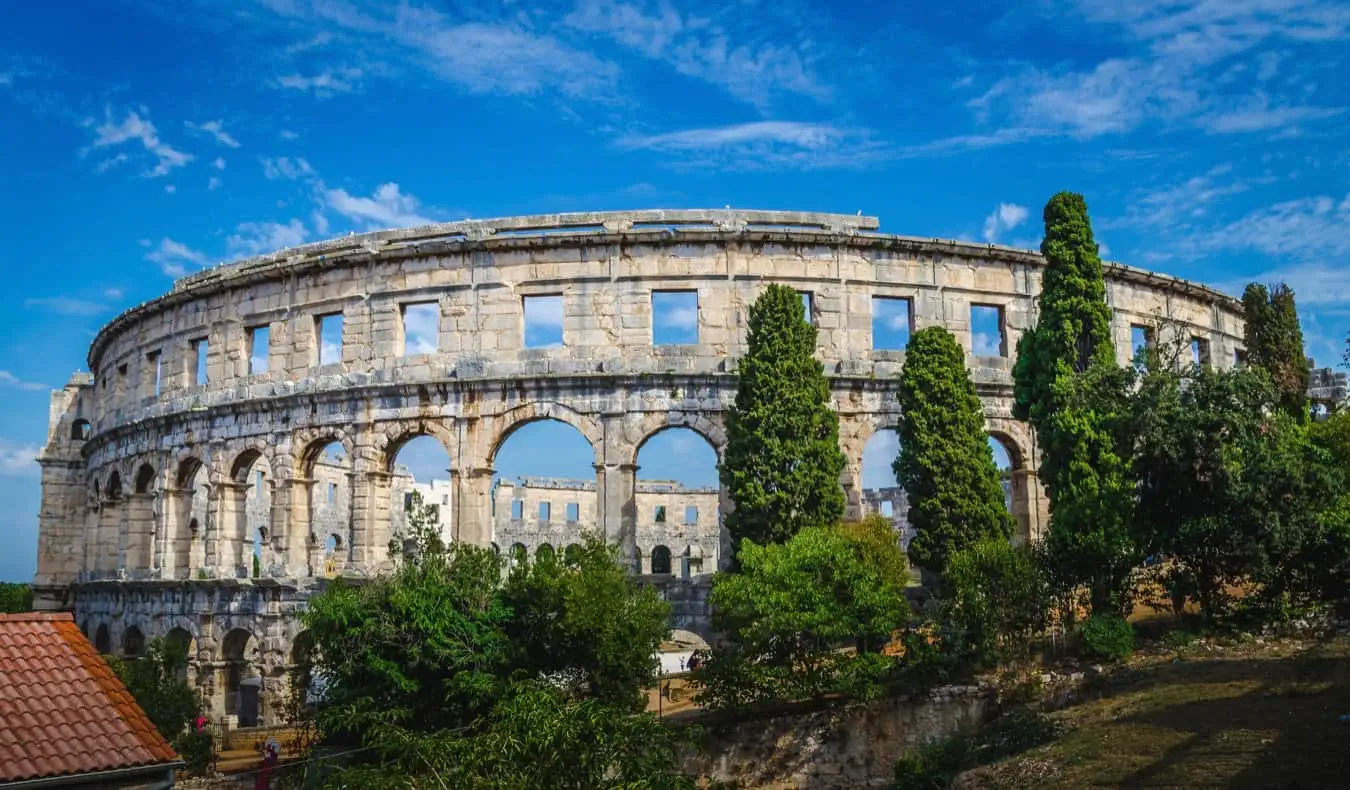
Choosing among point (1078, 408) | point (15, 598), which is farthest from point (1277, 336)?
point (15, 598)

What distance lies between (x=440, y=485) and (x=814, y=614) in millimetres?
37528

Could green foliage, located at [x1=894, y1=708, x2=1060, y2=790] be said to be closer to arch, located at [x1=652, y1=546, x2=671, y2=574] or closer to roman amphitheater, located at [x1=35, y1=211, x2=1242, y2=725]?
roman amphitheater, located at [x1=35, y1=211, x2=1242, y2=725]

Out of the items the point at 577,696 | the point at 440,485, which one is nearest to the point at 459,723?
the point at 577,696

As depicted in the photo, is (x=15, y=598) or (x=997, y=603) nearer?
(x=997, y=603)

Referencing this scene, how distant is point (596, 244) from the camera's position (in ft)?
84.7

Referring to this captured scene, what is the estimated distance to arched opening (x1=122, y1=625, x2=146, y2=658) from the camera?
29953 millimetres

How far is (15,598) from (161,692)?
87.7ft

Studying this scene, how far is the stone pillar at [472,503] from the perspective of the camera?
984 inches

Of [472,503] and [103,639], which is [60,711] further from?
[103,639]

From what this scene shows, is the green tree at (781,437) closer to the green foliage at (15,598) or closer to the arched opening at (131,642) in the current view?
the arched opening at (131,642)

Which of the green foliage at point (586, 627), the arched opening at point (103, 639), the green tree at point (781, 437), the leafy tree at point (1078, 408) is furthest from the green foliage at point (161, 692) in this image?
the leafy tree at point (1078, 408)

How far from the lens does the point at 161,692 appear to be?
20625 millimetres

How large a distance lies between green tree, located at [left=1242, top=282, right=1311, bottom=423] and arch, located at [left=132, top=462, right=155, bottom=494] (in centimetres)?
3075

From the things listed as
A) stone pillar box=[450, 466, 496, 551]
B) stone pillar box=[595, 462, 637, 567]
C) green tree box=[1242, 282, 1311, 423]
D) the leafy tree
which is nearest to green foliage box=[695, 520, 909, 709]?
the leafy tree
